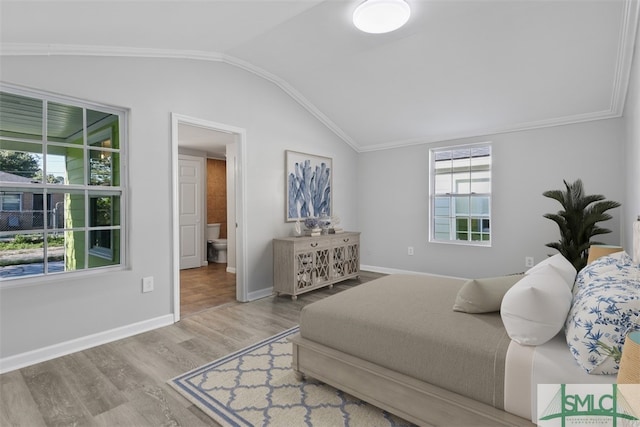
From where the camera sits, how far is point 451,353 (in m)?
1.53

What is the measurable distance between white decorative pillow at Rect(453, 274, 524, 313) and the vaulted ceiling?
80.1 inches

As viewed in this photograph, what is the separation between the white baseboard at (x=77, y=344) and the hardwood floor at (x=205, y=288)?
15.5 inches

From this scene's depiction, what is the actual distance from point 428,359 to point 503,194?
12.0ft

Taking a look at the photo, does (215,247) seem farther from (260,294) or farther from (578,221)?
(578,221)

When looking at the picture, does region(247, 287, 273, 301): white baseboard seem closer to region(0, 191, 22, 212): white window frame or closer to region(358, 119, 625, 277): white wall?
region(358, 119, 625, 277): white wall

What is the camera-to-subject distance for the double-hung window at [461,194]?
476cm

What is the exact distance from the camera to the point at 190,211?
20.9ft

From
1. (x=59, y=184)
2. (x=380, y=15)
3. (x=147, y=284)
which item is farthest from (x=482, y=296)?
(x=59, y=184)

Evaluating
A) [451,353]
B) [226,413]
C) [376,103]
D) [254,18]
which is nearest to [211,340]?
[226,413]

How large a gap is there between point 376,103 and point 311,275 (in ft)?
8.20

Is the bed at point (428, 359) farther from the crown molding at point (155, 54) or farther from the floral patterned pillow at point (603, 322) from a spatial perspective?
the crown molding at point (155, 54)

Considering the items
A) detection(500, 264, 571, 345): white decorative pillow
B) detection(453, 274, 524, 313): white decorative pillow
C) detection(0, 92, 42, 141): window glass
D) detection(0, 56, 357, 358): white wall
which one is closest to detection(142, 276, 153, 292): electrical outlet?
detection(0, 56, 357, 358): white wall

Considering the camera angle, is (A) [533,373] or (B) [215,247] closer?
(A) [533,373]

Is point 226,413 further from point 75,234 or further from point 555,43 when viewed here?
point 555,43
